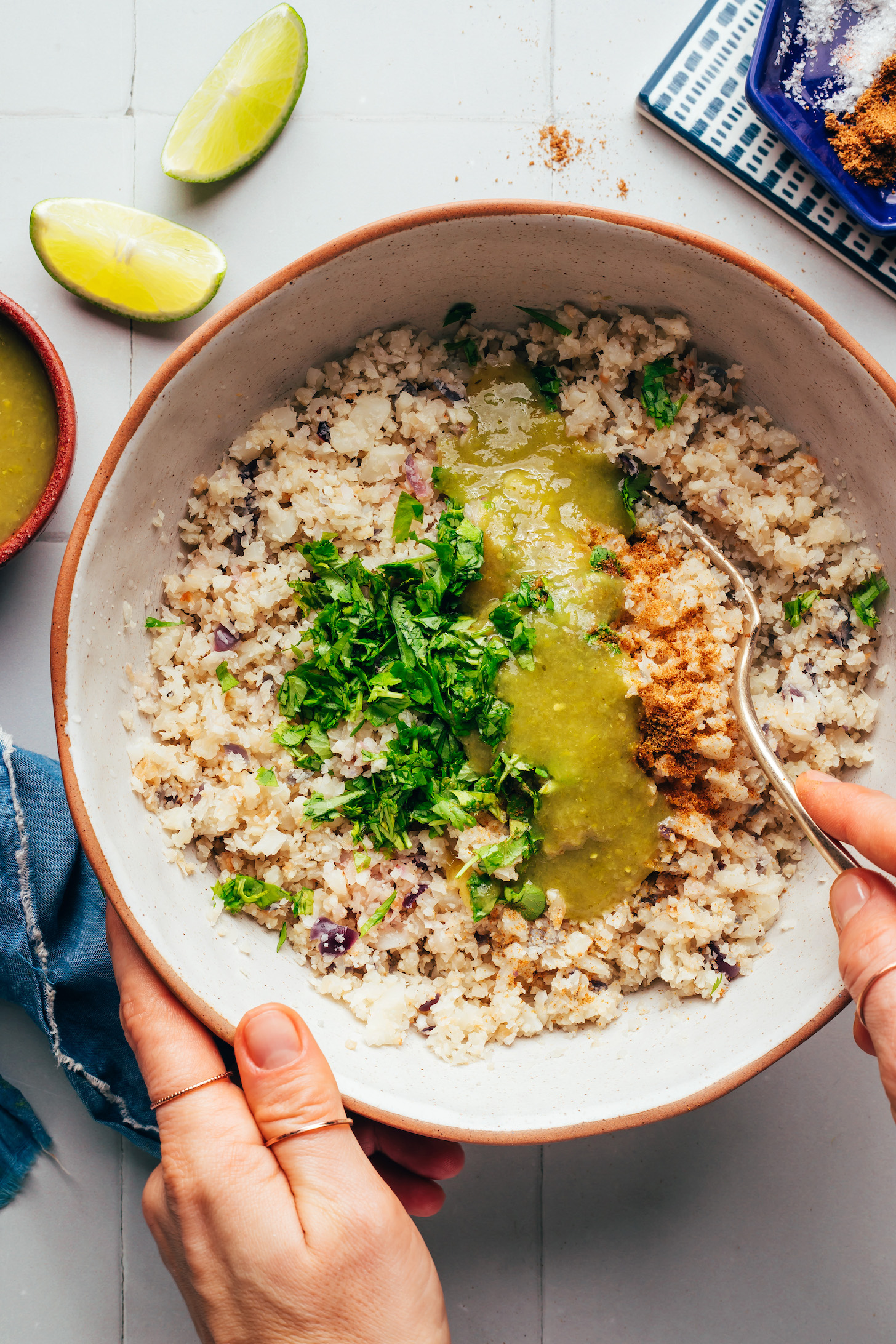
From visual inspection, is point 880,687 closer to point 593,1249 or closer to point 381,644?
point 381,644

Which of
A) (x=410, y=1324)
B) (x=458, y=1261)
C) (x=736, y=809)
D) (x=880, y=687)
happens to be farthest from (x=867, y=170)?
(x=458, y=1261)

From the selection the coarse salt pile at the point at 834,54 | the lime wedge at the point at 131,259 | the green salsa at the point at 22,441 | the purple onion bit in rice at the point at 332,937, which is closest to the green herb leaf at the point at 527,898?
the purple onion bit in rice at the point at 332,937

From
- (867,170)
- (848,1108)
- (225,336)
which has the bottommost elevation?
(848,1108)

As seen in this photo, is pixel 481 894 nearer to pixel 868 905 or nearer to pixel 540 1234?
pixel 868 905

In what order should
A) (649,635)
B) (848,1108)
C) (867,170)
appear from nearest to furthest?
(649,635) → (867,170) → (848,1108)

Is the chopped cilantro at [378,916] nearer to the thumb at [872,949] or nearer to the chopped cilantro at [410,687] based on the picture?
the chopped cilantro at [410,687]

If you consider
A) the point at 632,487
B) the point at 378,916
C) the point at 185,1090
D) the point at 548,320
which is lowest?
the point at 185,1090

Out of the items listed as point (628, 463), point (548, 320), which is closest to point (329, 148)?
point (548, 320)
